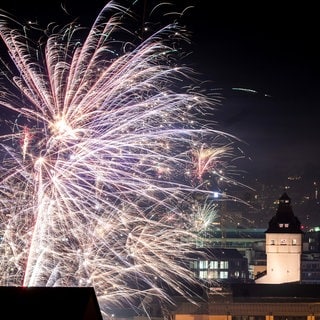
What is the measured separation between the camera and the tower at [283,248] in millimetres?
59969

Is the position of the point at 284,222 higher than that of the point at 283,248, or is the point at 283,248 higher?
the point at 284,222

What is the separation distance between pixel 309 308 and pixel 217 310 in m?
4.91

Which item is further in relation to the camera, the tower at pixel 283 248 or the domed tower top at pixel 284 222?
the domed tower top at pixel 284 222

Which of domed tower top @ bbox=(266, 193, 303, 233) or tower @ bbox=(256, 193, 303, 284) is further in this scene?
domed tower top @ bbox=(266, 193, 303, 233)

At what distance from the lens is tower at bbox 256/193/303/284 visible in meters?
60.0

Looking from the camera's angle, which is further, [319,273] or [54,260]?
[319,273]

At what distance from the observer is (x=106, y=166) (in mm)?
23984

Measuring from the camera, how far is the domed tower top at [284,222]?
61.9 meters

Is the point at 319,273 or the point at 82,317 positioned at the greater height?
the point at 319,273

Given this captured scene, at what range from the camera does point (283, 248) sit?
6103 cm

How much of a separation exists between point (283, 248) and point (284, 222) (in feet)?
7.68

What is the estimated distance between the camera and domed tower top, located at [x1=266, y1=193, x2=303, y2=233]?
61875 mm

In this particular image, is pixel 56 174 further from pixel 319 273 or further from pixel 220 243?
pixel 220 243

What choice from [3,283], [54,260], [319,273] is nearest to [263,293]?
[54,260]
